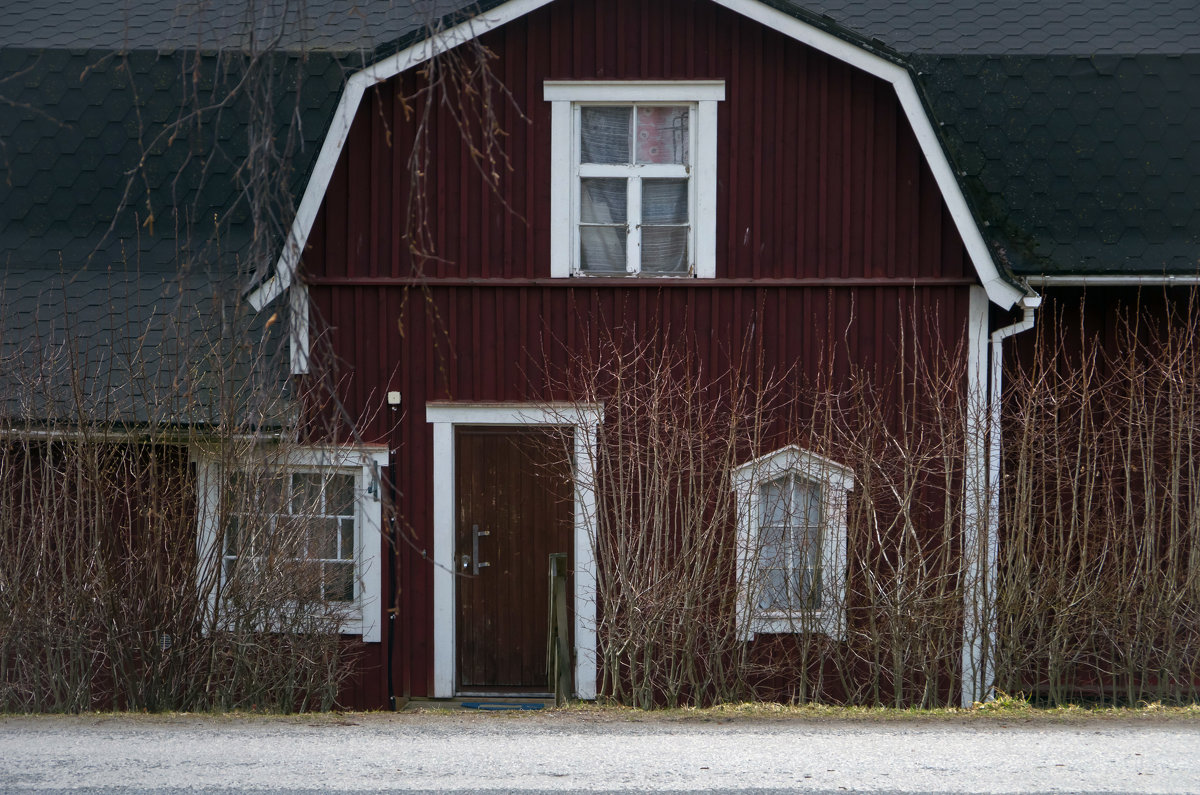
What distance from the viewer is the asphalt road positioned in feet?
19.4

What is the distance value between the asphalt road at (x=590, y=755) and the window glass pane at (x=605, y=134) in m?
4.33

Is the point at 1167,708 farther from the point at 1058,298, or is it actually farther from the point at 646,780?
the point at 646,780

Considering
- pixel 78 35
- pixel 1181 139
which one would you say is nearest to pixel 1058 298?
pixel 1181 139

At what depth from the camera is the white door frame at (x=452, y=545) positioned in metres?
9.69

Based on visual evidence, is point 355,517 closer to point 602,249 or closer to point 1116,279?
point 602,249

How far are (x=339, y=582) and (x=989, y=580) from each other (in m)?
4.81

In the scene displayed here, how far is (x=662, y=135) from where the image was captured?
9.71m

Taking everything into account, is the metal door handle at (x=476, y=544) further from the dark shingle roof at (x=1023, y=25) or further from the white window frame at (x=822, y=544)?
the dark shingle roof at (x=1023, y=25)

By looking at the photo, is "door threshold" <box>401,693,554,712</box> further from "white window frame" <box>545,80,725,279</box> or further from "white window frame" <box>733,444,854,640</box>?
"white window frame" <box>545,80,725,279</box>

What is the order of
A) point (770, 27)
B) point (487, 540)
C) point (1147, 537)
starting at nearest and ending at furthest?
point (1147, 537) < point (770, 27) < point (487, 540)

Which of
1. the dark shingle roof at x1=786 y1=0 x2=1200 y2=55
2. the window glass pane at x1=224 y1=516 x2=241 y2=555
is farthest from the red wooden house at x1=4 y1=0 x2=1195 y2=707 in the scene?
the dark shingle roof at x1=786 y1=0 x2=1200 y2=55

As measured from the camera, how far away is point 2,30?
38.9 feet

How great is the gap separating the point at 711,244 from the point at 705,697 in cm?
340

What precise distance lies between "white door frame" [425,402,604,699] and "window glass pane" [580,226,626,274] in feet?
3.68
